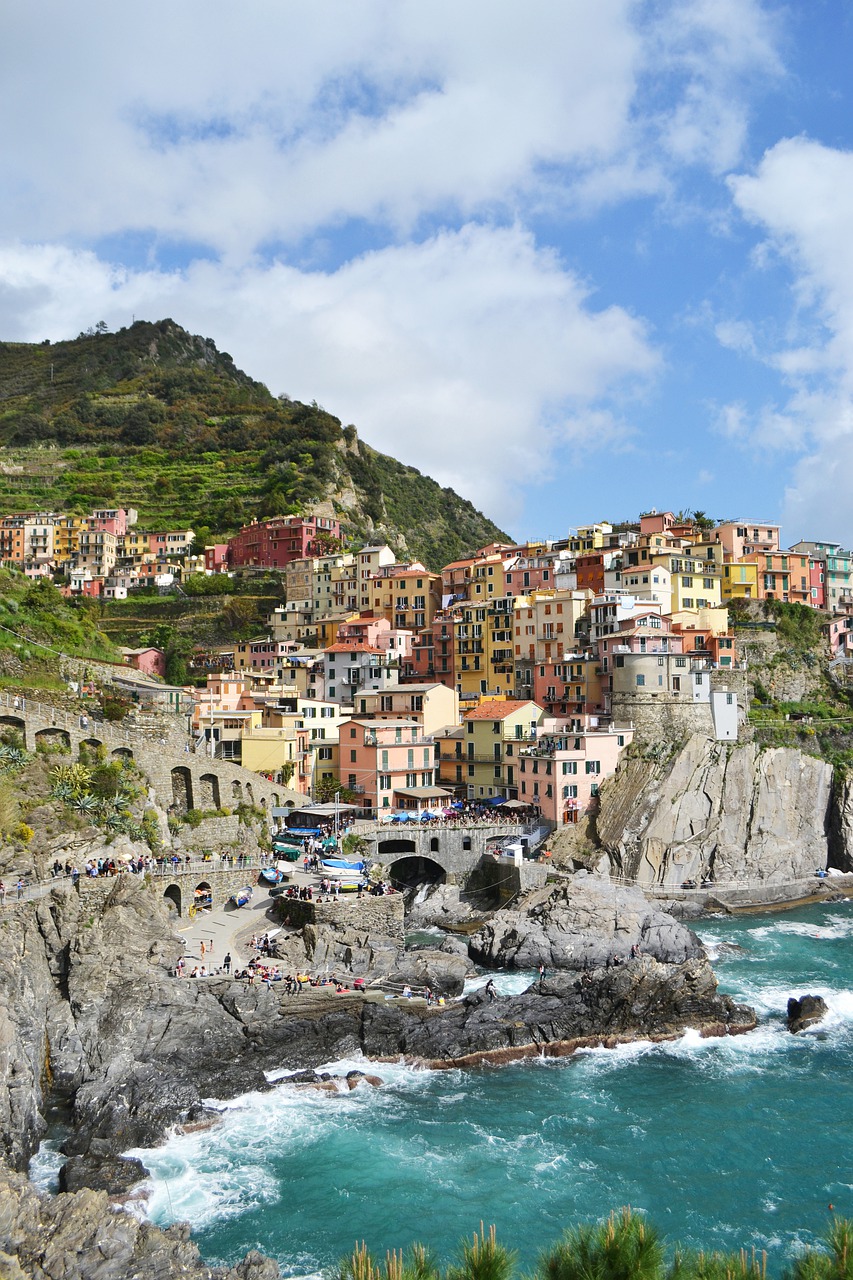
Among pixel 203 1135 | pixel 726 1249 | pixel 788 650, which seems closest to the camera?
pixel 726 1249

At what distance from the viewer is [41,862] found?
119 feet

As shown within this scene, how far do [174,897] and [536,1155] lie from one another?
19.7 m

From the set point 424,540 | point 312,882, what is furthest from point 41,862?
point 424,540

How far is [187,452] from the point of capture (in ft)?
433

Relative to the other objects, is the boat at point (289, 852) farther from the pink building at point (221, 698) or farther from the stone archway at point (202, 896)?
the pink building at point (221, 698)

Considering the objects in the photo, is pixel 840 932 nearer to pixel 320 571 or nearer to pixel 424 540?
pixel 320 571

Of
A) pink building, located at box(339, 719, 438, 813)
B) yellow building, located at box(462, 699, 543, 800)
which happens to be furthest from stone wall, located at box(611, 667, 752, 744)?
pink building, located at box(339, 719, 438, 813)

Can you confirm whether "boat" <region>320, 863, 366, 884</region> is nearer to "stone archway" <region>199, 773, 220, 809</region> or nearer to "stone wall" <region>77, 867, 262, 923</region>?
"stone wall" <region>77, 867, 262, 923</region>

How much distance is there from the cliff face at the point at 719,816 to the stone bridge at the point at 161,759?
1780 cm

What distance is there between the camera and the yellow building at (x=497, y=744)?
58.4 meters

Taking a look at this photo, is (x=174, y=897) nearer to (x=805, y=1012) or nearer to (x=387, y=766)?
(x=387, y=766)

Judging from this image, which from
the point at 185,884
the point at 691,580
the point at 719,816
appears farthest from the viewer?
the point at 691,580

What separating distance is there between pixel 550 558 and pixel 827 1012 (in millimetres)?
42792

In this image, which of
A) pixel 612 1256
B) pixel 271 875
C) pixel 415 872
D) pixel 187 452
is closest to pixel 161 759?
pixel 271 875
